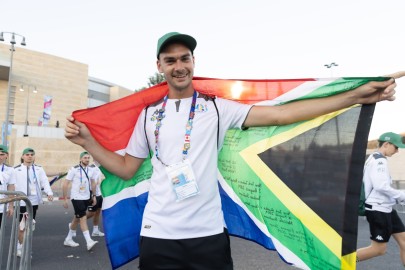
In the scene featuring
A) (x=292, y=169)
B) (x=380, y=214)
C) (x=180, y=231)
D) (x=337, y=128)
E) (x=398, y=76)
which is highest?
(x=398, y=76)

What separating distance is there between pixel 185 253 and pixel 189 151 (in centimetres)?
60

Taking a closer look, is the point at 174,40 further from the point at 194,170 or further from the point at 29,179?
the point at 29,179

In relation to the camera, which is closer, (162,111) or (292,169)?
(162,111)

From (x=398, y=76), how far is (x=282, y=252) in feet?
4.73

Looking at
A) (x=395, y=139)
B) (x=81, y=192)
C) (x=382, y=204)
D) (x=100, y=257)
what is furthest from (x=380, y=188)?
(x=81, y=192)

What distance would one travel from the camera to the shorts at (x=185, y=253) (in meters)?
2.11

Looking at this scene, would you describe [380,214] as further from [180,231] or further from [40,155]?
[40,155]

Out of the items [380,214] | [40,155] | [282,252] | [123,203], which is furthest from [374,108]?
[40,155]

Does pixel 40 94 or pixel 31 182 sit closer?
pixel 31 182

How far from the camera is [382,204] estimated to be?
17.0 ft

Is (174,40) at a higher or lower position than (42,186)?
higher

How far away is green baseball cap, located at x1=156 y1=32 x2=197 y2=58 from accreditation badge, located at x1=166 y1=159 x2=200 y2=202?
2.48 ft

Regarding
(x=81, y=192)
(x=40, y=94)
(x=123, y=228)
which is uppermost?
(x=40, y=94)

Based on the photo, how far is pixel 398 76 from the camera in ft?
6.59
